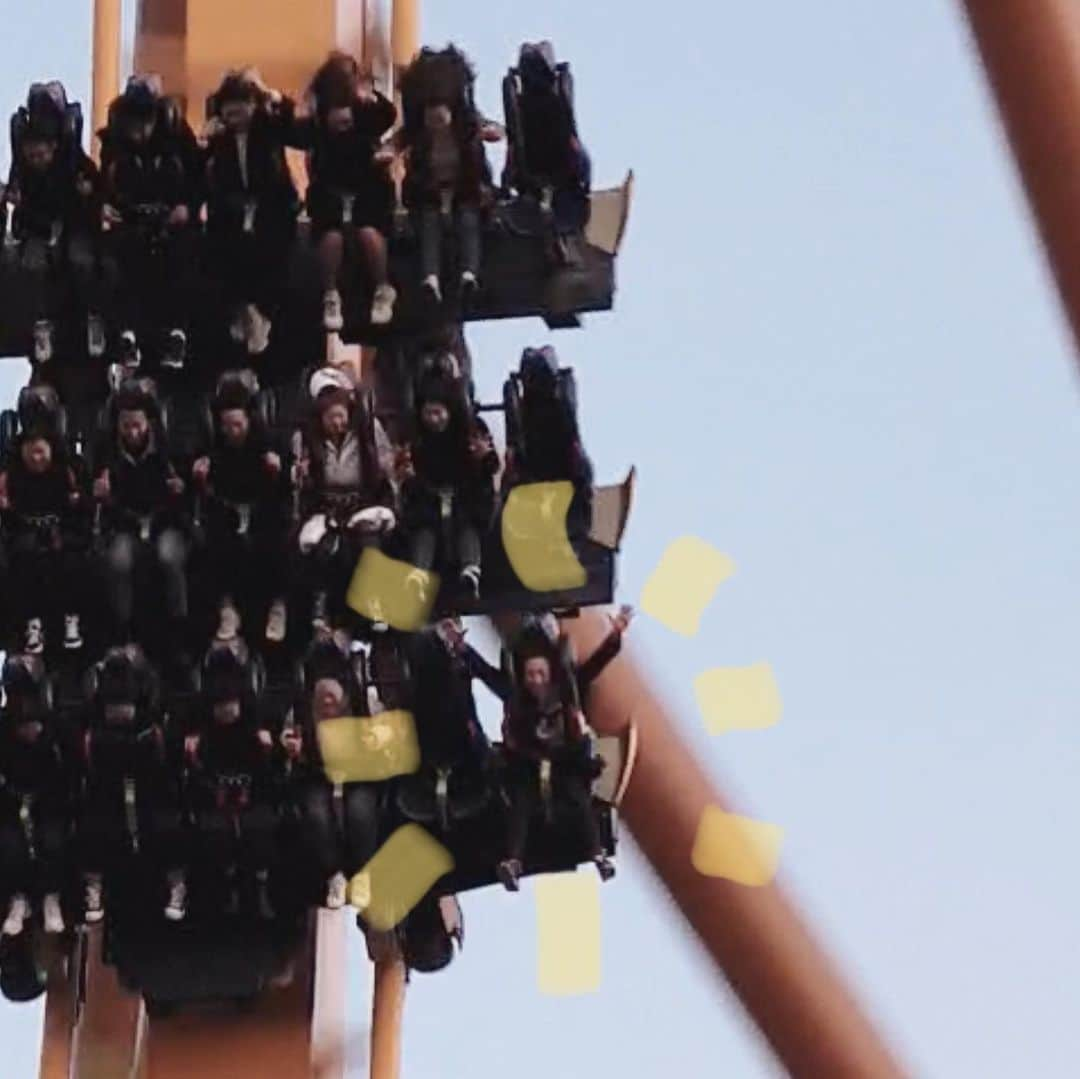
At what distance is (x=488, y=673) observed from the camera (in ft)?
18.4

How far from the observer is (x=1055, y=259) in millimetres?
6461

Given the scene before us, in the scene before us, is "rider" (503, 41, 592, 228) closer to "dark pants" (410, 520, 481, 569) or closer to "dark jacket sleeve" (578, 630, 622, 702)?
"dark pants" (410, 520, 481, 569)

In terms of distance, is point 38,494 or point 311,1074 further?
point 311,1074

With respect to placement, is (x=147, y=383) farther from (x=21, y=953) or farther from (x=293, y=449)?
(x=21, y=953)

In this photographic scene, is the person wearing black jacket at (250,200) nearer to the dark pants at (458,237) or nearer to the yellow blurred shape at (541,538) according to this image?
the dark pants at (458,237)

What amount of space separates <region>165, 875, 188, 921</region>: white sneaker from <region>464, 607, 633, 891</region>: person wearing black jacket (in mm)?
559

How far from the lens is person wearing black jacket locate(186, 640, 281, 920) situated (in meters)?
5.61

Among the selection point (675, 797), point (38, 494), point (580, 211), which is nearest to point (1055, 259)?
point (580, 211)

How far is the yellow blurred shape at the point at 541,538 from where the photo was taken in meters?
5.70

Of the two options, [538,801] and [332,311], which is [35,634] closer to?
[332,311]

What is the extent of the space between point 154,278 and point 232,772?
100cm

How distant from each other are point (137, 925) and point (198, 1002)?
8.8 inches

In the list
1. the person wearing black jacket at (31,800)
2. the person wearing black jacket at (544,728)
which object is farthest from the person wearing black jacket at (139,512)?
the person wearing black jacket at (544,728)

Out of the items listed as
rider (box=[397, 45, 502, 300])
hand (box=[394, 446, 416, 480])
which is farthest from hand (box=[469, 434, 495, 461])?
rider (box=[397, 45, 502, 300])
